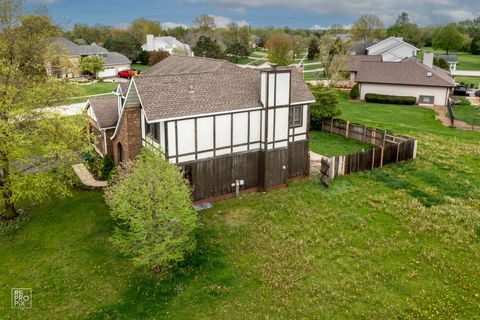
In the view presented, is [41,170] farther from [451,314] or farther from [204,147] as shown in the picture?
[451,314]

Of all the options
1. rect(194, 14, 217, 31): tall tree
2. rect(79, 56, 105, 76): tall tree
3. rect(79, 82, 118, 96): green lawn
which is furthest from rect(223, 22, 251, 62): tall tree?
rect(79, 82, 118, 96): green lawn

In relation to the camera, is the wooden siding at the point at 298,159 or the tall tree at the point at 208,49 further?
the tall tree at the point at 208,49

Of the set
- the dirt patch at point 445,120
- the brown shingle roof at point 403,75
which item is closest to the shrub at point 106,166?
the dirt patch at point 445,120

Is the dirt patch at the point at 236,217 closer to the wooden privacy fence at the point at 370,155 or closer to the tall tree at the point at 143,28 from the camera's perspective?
the wooden privacy fence at the point at 370,155

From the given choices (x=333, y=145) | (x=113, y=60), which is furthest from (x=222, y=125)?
(x=113, y=60)

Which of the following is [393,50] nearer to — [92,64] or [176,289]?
[92,64]

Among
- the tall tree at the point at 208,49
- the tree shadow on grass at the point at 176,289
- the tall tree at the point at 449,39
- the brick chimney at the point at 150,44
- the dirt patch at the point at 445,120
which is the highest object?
the tall tree at the point at 449,39
